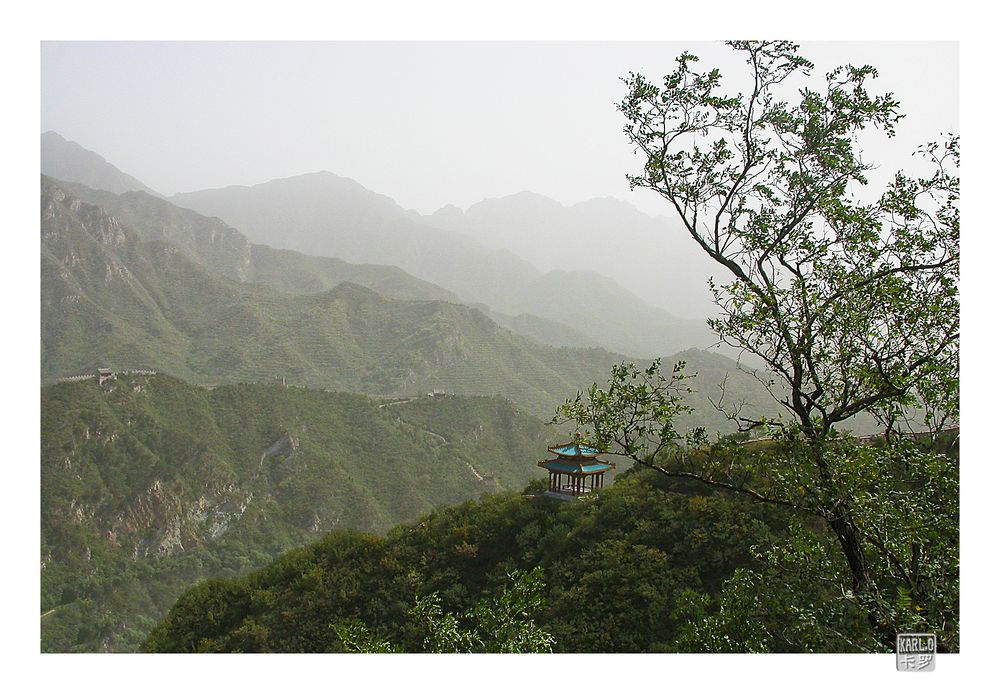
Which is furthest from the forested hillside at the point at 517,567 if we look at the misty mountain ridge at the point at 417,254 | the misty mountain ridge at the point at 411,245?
the misty mountain ridge at the point at 411,245

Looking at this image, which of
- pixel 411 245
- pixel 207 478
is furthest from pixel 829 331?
pixel 411 245

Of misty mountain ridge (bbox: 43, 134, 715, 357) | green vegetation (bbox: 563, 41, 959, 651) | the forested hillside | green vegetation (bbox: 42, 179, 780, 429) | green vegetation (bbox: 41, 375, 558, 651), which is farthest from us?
misty mountain ridge (bbox: 43, 134, 715, 357)

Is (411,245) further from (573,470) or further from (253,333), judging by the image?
(573,470)

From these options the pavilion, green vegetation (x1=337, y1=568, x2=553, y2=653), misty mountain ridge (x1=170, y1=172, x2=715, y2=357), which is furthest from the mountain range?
the pavilion

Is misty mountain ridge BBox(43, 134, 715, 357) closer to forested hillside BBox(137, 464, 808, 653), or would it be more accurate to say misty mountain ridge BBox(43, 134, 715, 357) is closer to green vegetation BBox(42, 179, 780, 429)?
green vegetation BBox(42, 179, 780, 429)

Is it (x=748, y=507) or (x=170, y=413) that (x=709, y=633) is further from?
(x=170, y=413)

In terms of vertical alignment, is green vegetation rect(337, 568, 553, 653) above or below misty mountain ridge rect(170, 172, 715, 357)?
below

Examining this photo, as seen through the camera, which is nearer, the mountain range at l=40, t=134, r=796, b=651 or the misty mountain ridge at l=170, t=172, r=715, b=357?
the mountain range at l=40, t=134, r=796, b=651

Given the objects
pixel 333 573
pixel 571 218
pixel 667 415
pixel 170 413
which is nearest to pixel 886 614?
pixel 667 415
